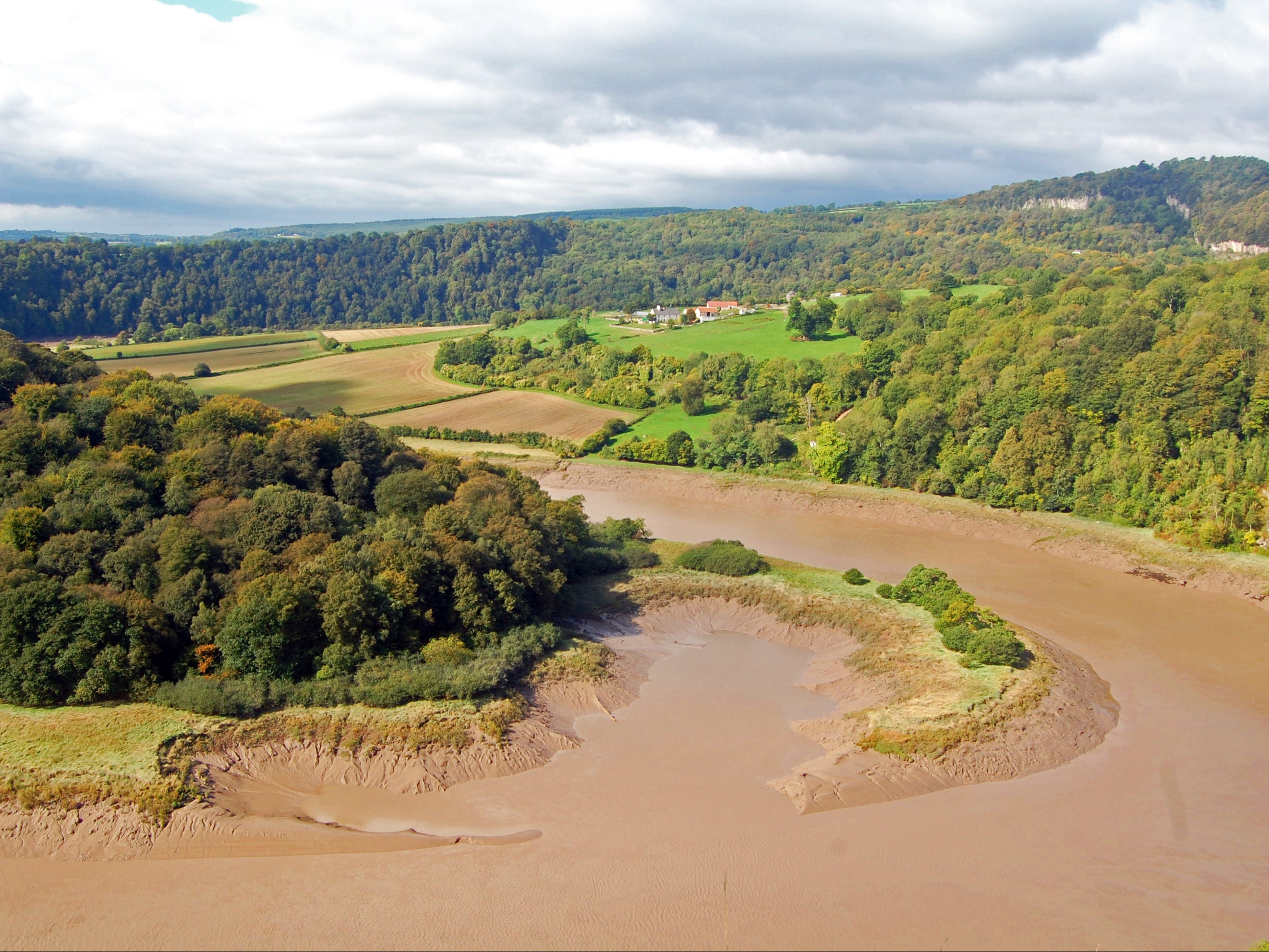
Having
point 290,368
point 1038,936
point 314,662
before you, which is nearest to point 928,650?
point 1038,936

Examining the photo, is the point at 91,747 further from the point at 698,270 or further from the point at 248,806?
the point at 698,270

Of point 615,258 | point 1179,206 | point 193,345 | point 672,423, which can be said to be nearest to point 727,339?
point 672,423

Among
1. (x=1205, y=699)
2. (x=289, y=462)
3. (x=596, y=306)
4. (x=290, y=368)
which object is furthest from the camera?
(x=596, y=306)

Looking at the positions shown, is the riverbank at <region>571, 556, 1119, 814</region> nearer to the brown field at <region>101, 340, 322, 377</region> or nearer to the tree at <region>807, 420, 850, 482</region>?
the tree at <region>807, 420, 850, 482</region>

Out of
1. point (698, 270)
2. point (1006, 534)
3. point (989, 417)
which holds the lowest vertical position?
point (1006, 534)

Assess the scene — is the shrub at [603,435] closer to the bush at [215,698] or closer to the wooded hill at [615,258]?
the bush at [215,698]

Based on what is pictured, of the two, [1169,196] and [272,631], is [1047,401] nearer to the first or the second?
[272,631]

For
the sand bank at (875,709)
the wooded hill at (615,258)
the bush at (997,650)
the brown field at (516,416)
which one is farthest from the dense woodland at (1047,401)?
the wooded hill at (615,258)
